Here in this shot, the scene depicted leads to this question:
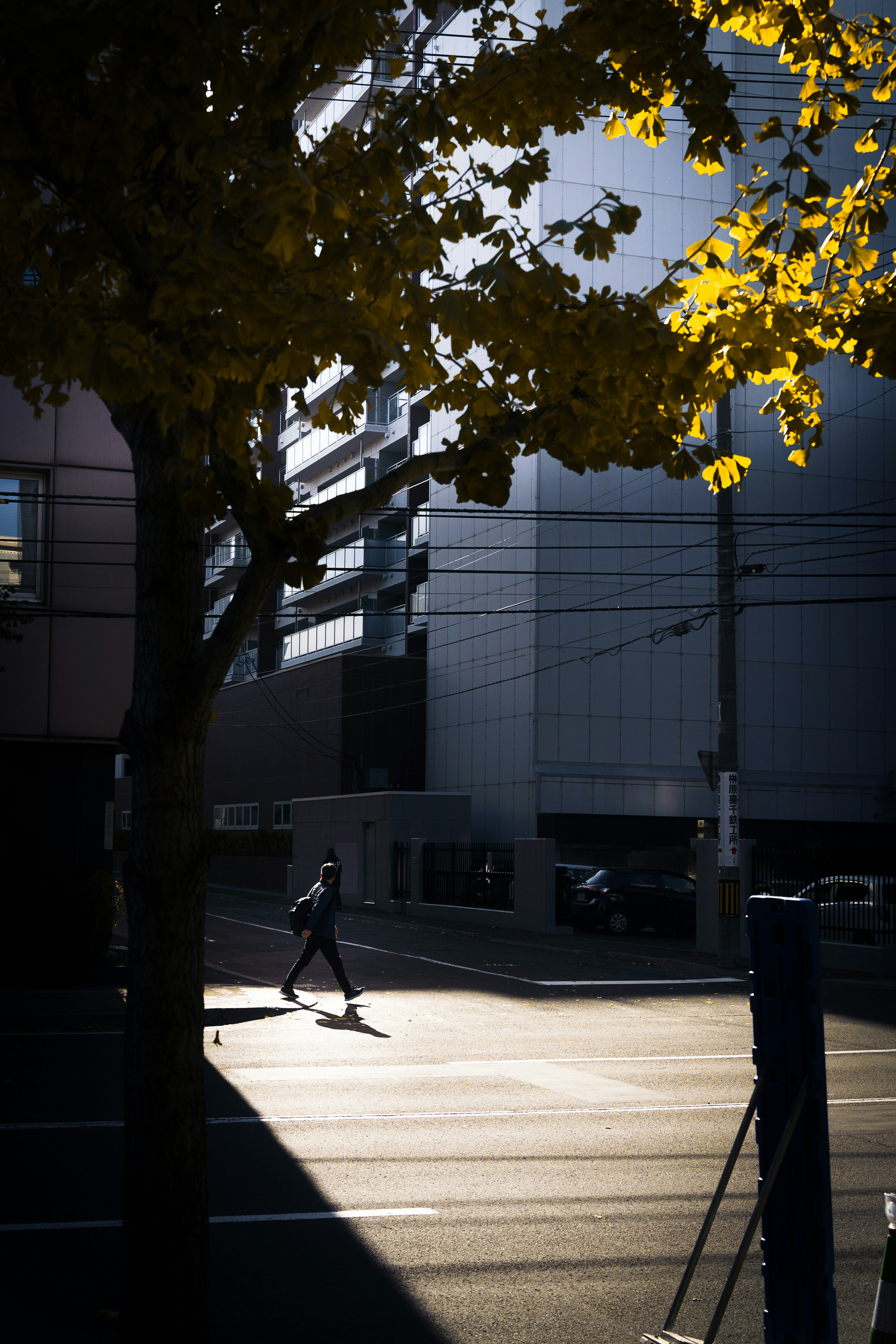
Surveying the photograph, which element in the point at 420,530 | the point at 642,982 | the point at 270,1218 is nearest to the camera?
the point at 270,1218

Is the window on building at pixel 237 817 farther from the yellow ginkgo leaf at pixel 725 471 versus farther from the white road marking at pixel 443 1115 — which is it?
the yellow ginkgo leaf at pixel 725 471

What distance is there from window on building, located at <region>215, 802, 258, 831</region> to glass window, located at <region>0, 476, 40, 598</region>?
34318mm

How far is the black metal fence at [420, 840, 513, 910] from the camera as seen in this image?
33.0 m

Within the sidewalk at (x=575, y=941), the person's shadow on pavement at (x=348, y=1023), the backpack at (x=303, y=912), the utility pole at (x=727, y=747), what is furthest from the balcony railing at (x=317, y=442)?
the person's shadow on pavement at (x=348, y=1023)

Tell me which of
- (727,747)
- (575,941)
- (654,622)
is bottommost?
(575,941)

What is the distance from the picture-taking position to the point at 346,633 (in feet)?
162

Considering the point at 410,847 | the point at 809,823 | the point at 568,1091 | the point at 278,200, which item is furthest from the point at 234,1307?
the point at 809,823

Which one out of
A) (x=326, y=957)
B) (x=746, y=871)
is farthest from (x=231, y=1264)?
(x=746, y=871)

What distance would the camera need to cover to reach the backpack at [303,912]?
16.8 metres

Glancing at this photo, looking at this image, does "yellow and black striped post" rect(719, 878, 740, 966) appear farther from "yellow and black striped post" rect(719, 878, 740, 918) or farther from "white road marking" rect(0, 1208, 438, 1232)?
"white road marking" rect(0, 1208, 438, 1232)

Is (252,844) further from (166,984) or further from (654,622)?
(166,984)

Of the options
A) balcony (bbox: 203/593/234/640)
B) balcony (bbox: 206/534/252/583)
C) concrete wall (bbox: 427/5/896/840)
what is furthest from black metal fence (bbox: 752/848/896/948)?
balcony (bbox: 203/593/234/640)

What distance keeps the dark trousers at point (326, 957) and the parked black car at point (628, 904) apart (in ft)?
46.9

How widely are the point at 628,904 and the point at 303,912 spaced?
1502 cm
